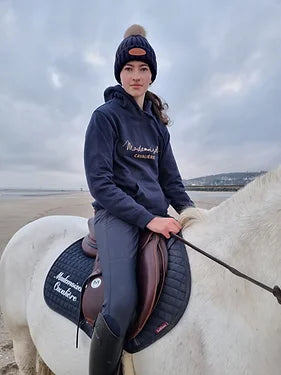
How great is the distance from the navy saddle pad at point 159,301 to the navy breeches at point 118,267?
0.46 feet

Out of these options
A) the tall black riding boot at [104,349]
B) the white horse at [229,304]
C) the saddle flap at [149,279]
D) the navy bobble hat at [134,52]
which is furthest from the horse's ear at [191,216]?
the navy bobble hat at [134,52]

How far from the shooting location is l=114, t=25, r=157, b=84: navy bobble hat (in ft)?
7.22

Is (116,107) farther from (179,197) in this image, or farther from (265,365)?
(265,365)

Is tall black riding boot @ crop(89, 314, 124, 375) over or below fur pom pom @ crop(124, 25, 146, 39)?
below

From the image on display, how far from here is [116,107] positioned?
2264 mm

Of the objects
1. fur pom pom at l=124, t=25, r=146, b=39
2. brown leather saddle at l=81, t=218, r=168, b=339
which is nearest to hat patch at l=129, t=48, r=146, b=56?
fur pom pom at l=124, t=25, r=146, b=39

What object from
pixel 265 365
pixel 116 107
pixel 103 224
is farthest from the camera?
pixel 116 107

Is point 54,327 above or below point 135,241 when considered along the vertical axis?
below

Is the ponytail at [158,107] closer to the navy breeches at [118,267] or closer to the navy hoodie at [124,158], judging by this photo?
the navy hoodie at [124,158]

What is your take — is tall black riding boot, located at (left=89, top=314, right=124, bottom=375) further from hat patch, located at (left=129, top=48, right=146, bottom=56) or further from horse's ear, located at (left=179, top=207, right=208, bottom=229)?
hat patch, located at (left=129, top=48, right=146, bottom=56)

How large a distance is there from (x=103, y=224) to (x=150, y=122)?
2.81 feet

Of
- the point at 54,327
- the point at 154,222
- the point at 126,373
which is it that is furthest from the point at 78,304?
the point at 154,222

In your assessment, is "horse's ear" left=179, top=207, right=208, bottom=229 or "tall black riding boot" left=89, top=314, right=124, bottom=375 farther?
"horse's ear" left=179, top=207, right=208, bottom=229

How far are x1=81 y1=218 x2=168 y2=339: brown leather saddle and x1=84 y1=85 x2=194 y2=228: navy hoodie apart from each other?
144 millimetres
